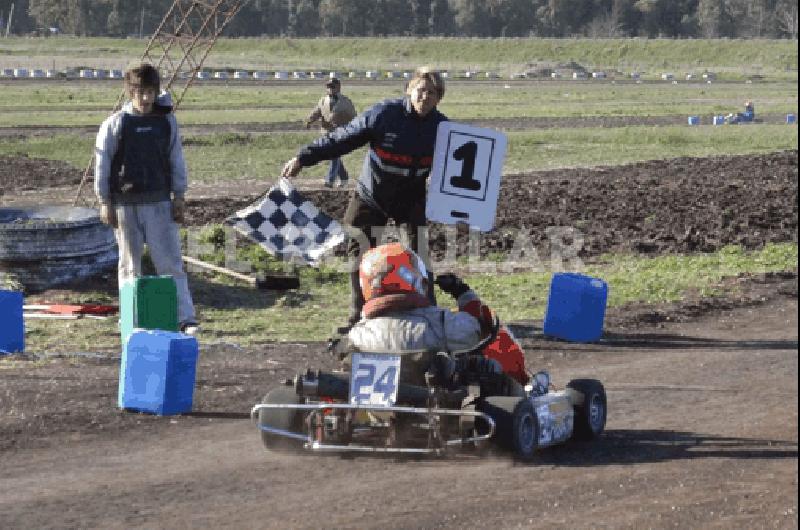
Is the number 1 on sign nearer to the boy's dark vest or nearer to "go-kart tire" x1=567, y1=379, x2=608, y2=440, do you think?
the boy's dark vest

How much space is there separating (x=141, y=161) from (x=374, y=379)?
11.2 feet

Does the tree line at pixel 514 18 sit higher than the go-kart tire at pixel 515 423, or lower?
higher

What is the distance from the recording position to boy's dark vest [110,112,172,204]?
392 inches

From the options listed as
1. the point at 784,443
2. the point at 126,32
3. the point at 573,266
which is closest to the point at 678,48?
the point at 126,32

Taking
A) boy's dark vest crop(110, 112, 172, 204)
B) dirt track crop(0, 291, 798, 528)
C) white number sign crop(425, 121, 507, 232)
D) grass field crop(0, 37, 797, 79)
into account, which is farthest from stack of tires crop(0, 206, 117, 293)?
grass field crop(0, 37, 797, 79)

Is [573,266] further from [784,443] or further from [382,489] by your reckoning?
[382,489]

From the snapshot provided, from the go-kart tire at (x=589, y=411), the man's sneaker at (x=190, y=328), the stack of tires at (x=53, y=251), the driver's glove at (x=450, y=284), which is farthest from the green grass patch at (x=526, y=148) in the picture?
the go-kart tire at (x=589, y=411)

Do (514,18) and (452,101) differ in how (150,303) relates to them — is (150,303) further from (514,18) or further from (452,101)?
(514,18)

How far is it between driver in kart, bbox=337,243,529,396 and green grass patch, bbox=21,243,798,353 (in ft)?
10.5

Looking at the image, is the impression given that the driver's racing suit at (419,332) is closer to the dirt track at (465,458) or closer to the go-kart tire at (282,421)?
the go-kart tire at (282,421)

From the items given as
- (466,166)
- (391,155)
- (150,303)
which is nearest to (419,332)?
(391,155)

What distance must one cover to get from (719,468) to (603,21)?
357ft

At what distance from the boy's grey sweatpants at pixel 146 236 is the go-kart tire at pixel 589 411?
341 centimetres

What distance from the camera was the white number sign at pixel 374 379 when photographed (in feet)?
23.7
